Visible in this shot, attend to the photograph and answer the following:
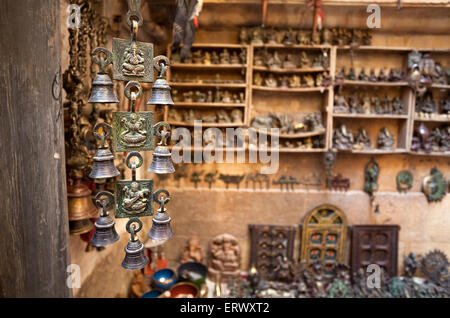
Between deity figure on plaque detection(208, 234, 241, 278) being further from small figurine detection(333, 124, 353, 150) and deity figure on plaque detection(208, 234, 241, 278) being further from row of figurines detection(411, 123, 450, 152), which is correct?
row of figurines detection(411, 123, 450, 152)

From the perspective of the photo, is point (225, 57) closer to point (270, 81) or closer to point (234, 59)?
point (234, 59)

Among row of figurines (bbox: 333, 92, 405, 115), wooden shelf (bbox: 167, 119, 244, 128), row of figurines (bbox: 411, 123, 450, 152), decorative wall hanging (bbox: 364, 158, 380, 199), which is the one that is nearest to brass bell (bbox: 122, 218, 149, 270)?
wooden shelf (bbox: 167, 119, 244, 128)

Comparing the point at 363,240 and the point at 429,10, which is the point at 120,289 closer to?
the point at 363,240

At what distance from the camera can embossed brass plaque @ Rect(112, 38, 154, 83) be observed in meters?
1.20

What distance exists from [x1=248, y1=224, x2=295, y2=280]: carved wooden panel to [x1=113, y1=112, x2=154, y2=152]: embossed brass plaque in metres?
2.91

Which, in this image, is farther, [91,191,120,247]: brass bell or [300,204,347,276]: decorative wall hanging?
[300,204,347,276]: decorative wall hanging

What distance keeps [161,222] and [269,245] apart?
2.86m

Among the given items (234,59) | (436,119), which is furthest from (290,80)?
(436,119)

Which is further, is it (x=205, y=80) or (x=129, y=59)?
(x=205, y=80)

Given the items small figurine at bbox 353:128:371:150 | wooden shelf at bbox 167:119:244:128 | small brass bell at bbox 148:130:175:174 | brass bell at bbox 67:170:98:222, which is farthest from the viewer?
small figurine at bbox 353:128:371:150

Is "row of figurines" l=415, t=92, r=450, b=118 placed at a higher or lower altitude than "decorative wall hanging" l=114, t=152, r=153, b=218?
higher

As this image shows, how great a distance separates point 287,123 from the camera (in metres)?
3.78

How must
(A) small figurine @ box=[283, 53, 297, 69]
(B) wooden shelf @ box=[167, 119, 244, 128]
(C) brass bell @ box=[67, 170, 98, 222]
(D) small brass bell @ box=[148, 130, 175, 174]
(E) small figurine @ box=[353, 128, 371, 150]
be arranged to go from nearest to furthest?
(D) small brass bell @ box=[148, 130, 175, 174] < (C) brass bell @ box=[67, 170, 98, 222] < (B) wooden shelf @ box=[167, 119, 244, 128] < (A) small figurine @ box=[283, 53, 297, 69] < (E) small figurine @ box=[353, 128, 371, 150]

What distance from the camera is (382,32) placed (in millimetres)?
3729
